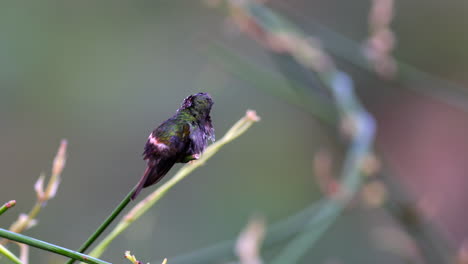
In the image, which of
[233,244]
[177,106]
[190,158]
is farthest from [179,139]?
[177,106]

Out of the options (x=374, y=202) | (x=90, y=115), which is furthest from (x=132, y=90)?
(x=374, y=202)

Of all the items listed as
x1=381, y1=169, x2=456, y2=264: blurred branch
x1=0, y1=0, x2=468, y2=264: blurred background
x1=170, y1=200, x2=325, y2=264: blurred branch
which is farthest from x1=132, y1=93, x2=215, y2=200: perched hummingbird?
x1=0, y1=0, x2=468, y2=264: blurred background

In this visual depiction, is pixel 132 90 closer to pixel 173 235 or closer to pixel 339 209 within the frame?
pixel 173 235

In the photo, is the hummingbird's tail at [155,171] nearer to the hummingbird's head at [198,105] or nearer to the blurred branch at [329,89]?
the hummingbird's head at [198,105]

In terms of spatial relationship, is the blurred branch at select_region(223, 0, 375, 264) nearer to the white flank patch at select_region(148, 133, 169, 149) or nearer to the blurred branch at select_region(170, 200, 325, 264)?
the blurred branch at select_region(170, 200, 325, 264)

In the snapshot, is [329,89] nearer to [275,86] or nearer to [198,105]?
[275,86]
